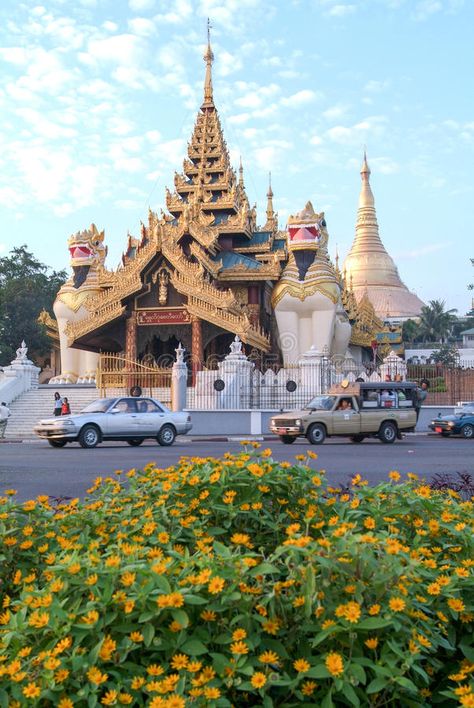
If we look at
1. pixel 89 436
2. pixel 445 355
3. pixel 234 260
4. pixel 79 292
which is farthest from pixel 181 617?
pixel 445 355

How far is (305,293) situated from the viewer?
33156mm

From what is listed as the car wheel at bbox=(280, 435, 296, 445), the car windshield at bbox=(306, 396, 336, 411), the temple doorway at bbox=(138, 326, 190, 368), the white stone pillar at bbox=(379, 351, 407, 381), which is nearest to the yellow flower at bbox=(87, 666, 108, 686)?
the car wheel at bbox=(280, 435, 296, 445)

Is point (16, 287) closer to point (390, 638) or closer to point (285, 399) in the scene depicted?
point (285, 399)

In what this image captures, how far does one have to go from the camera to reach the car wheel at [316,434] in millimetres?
18594

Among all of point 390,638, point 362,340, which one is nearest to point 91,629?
point 390,638

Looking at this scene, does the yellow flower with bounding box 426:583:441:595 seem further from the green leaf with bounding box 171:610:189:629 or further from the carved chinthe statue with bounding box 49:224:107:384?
the carved chinthe statue with bounding box 49:224:107:384

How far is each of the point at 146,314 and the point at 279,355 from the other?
6.46 metres

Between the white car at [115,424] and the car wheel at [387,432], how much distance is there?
5117 millimetres

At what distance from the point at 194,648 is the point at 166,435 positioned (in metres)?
16.4

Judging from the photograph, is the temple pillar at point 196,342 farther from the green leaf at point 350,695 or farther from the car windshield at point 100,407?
the green leaf at point 350,695

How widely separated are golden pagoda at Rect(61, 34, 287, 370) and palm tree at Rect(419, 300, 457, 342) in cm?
3829

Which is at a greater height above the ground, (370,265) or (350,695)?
(370,265)

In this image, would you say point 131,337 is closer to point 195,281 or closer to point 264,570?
point 195,281

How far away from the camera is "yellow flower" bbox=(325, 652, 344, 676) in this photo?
213 cm
